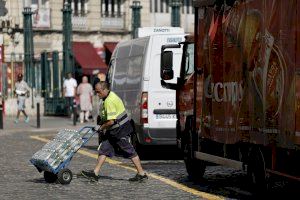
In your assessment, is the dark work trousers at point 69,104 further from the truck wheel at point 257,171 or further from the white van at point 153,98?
the truck wheel at point 257,171

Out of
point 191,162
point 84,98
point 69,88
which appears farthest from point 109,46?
point 191,162

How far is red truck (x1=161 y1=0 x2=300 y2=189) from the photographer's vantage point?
33.4 feet

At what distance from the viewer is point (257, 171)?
11.4 metres

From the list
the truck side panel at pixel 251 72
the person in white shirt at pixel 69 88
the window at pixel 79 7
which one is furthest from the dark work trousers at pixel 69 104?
the truck side panel at pixel 251 72

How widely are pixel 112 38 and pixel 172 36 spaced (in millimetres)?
36358

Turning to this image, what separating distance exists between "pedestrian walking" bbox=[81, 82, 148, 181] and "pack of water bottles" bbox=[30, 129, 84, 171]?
442 mm

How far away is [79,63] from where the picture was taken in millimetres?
50438

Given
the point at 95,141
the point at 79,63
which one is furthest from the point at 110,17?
the point at 95,141

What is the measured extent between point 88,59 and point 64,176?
124 ft

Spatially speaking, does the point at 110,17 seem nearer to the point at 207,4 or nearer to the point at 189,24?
the point at 189,24

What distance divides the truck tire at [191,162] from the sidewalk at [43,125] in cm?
1474

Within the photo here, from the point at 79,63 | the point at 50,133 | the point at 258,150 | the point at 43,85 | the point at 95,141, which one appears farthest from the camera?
the point at 79,63

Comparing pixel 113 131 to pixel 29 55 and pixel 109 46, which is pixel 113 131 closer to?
pixel 29 55

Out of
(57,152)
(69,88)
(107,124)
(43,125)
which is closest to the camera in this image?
(57,152)
